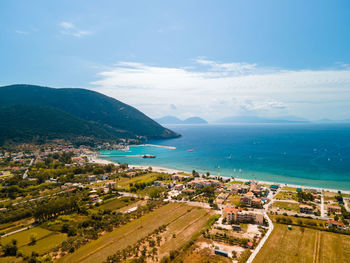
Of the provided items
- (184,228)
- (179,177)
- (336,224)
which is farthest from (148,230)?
(179,177)

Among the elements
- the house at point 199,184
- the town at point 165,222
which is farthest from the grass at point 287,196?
the house at point 199,184

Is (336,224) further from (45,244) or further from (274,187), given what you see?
(45,244)

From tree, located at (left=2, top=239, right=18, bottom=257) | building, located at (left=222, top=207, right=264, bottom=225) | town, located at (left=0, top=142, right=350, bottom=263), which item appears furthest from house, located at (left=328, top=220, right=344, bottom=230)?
tree, located at (left=2, top=239, right=18, bottom=257)

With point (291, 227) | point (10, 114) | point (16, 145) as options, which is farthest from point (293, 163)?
point (10, 114)

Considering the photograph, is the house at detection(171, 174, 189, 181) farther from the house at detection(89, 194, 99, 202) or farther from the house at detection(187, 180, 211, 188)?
the house at detection(89, 194, 99, 202)

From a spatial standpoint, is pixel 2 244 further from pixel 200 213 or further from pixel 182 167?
pixel 182 167
